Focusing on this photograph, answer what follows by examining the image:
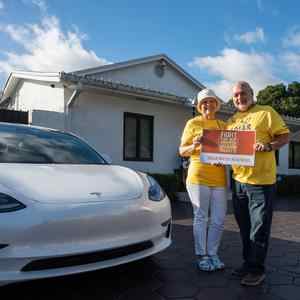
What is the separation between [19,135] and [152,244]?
1804 millimetres

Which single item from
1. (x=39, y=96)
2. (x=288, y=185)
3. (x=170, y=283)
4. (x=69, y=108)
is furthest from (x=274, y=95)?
(x=170, y=283)

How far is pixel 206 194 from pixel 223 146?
1.55 ft

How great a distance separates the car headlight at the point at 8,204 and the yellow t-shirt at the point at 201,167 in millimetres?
1626

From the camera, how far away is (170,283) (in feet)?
10.6

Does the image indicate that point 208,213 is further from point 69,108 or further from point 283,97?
point 283,97

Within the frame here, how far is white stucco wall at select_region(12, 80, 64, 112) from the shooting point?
926 cm

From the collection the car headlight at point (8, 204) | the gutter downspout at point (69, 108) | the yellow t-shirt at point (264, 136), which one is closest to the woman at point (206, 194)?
the yellow t-shirt at point (264, 136)

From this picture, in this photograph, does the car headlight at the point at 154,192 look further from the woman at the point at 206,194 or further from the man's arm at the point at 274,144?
the man's arm at the point at 274,144

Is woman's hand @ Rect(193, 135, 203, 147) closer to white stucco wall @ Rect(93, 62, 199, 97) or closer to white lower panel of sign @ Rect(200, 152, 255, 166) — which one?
white lower panel of sign @ Rect(200, 152, 255, 166)

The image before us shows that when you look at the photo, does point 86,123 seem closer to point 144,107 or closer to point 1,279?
point 144,107

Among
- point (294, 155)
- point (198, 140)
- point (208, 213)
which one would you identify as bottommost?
point (208, 213)

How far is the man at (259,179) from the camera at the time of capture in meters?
3.19

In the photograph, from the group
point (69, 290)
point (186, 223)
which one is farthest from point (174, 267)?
point (186, 223)

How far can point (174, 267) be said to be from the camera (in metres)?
3.70
